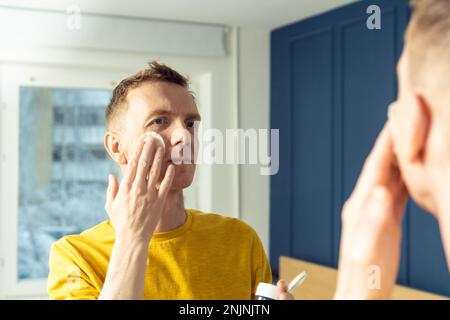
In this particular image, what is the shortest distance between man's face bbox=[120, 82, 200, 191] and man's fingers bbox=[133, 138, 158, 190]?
51 mm

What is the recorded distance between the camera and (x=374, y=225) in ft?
0.83

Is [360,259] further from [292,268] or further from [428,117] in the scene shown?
[292,268]

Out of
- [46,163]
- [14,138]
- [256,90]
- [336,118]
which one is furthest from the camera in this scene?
[46,163]

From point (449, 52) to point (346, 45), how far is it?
1325mm

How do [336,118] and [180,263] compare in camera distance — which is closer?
[180,263]

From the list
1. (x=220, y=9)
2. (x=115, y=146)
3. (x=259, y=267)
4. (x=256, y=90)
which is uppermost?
A: (x=220, y=9)

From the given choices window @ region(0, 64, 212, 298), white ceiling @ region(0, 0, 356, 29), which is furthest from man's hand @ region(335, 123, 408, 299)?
white ceiling @ region(0, 0, 356, 29)

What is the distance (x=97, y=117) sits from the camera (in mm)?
1217

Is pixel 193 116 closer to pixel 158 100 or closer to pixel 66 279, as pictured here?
pixel 158 100

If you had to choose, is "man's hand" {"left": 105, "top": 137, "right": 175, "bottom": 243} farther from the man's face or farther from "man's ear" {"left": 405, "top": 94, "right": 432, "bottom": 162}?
"man's ear" {"left": 405, "top": 94, "right": 432, "bottom": 162}

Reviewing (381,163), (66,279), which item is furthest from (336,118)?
(381,163)

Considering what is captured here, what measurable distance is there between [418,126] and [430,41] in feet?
0.11

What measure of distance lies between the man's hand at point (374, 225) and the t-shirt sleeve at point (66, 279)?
0.28 metres
